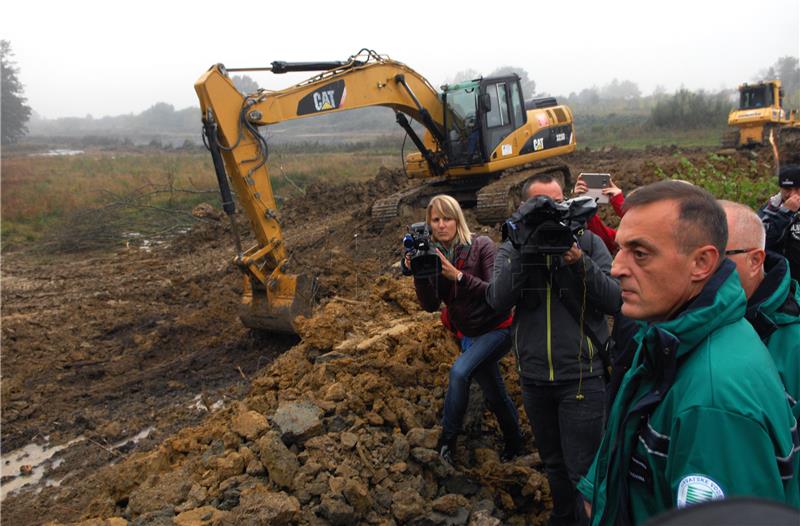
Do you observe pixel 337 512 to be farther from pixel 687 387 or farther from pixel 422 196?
pixel 422 196

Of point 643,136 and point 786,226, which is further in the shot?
point 643,136

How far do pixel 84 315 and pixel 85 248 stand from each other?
632 cm

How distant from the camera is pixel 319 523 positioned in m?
3.14

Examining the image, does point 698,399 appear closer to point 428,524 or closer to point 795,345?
point 795,345

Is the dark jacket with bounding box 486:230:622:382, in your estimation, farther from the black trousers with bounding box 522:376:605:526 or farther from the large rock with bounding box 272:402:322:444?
the large rock with bounding box 272:402:322:444

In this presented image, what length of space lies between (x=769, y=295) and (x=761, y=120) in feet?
68.0

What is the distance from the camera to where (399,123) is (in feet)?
35.9

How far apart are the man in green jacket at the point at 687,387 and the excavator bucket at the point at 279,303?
18.5 feet

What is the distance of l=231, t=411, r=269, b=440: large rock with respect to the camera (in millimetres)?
3879

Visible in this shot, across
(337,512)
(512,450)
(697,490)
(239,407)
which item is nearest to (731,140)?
(512,450)

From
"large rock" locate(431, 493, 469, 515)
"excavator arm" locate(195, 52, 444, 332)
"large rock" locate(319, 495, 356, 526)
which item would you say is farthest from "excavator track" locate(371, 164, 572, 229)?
"large rock" locate(319, 495, 356, 526)

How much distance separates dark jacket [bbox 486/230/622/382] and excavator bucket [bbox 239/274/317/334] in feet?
14.5

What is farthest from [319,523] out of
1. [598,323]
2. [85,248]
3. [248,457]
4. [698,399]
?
[85,248]

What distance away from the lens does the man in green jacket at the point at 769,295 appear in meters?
1.94
